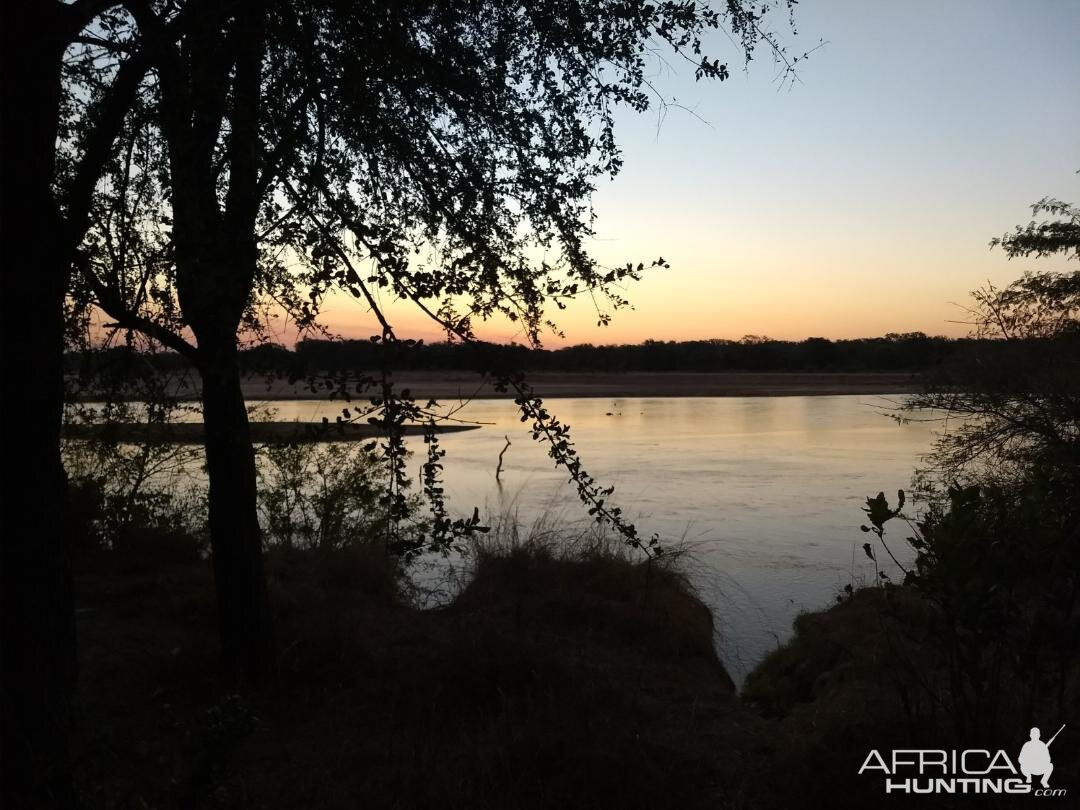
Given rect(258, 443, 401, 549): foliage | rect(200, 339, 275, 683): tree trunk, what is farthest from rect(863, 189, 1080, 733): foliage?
rect(258, 443, 401, 549): foliage

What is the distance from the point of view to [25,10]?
3.08 metres

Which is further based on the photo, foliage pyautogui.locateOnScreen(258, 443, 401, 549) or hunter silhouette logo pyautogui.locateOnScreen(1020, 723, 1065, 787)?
foliage pyautogui.locateOnScreen(258, 443, 401, 549)

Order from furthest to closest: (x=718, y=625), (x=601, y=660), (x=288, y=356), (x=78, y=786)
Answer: (x=718, y=625)
(x=601, y=660)
(x=288, y=356)
(x=78, y=786)

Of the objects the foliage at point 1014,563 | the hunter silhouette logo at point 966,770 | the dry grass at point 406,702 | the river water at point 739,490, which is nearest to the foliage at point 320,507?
the river water at point 739,490

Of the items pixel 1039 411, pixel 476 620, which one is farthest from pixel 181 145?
pixel 1039 411

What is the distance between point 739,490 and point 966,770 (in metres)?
14.7

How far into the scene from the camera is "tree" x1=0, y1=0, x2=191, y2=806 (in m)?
3.05

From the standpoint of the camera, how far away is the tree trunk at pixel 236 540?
534 cm

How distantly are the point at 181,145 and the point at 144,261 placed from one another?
1.79 meters

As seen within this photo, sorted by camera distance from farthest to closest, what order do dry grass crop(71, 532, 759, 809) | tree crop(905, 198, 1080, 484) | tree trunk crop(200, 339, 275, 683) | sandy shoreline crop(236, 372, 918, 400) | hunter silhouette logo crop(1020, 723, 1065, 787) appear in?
1. sandy shoreline crop(236, 372, 918, 400)
2. tree crop(905, 198, 1080, 484)
3. tree trunk crop(200, 339, 275, 683)
4. dry grass crop(71, 532, 759, 809)
5. hunter silhouette logo crop(1020, 723, 1065, 787)

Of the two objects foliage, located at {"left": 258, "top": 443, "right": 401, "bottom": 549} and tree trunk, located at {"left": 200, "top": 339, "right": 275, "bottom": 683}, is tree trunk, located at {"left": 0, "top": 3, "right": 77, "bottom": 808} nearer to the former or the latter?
tree trunk, located at {"left": 200, "top": 339, "right": 275, "bottom": 683}

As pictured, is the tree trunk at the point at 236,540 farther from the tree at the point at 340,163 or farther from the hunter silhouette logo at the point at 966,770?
the hunter silhouette logo at the point at 966,770

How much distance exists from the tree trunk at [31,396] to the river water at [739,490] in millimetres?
1874

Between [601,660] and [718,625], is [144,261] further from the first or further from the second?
[718,625]
